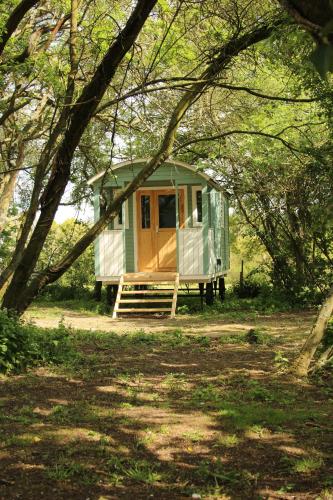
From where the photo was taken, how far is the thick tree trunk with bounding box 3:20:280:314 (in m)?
7.04

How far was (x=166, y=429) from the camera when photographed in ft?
15.4

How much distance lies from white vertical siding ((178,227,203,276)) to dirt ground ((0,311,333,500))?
739 centimetres

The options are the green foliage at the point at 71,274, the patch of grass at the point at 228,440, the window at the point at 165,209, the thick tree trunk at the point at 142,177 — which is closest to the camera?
the patch of grass at the point at 228,440

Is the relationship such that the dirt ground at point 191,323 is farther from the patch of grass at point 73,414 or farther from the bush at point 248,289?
the patch of grass at point 73,414

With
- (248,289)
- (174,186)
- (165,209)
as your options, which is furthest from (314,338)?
(248,289)

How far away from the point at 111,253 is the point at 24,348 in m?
9.11

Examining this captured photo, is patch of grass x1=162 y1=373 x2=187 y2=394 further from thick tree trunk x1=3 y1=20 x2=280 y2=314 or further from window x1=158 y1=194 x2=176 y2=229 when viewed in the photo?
window x1=158 y1=194 x2=176 y2=229

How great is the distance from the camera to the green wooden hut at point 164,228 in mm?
15797

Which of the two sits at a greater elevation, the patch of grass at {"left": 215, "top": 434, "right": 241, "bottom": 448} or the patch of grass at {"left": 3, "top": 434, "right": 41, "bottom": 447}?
the patch of grass at {"left": 3, "top": 434, "right": 41, "bottom": 447}

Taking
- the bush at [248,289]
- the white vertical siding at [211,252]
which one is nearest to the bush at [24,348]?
the white vertical siding at [211,252]

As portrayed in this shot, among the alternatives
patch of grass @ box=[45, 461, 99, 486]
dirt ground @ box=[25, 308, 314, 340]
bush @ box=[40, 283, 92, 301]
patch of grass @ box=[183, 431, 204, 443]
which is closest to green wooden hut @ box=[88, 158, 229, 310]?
dirt ground @ box=[25, 308, 314, 340]

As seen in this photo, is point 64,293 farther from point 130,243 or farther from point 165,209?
point 165,209

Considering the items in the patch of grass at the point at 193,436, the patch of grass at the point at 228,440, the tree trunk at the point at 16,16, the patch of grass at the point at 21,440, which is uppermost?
the tree trunk at the point at 16,16

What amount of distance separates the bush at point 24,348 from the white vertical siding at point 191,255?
26.2ft
